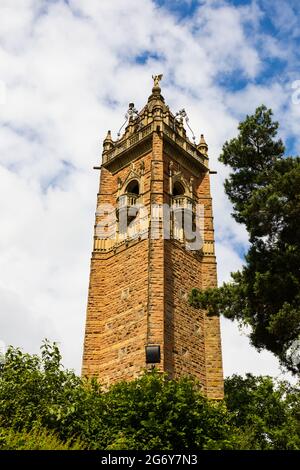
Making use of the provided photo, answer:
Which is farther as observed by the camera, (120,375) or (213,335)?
(213,335)

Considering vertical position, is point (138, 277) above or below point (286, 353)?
above

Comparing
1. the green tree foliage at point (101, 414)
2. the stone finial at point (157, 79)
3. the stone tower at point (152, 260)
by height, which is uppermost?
the stone finial at point (157, 79)

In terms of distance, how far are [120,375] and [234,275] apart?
26.7 ft

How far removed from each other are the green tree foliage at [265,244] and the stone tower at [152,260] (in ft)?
18.5

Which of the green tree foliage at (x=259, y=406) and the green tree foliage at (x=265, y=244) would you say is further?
the green tree foliage at (x=259, y=406)

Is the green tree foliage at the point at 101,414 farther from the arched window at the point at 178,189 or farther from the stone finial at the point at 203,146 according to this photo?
the stone finial at the point at 203,146

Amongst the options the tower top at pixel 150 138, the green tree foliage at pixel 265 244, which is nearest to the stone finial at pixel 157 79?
the tower top at pixel 150 138

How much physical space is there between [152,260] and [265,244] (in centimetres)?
802

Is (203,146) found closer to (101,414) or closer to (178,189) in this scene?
(178,189)

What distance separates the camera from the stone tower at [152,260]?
22.3 m

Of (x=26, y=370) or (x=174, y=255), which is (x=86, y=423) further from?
(x=174, y=255)

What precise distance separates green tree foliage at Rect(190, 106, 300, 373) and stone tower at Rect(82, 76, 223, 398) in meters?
5.63

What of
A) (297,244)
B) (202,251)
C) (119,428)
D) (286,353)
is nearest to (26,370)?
(119,428)

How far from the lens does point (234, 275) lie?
654 inches
